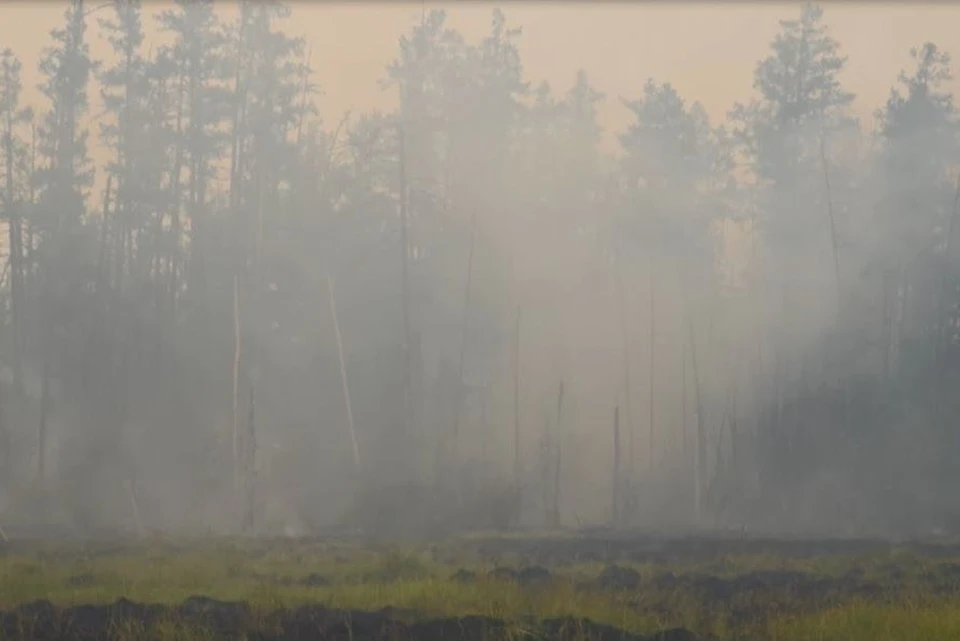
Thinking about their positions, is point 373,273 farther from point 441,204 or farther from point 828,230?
point 828,230

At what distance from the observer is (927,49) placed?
53781mm

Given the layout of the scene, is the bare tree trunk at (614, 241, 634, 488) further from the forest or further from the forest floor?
the forest floor

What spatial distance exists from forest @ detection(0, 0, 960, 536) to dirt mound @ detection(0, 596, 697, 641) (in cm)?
2773

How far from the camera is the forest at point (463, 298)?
157ft

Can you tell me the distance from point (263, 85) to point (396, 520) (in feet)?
70.0

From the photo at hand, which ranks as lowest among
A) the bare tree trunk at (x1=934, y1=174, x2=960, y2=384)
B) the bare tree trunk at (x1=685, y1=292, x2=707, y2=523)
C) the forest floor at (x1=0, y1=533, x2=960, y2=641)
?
the forest floor at (x1=0, y1=533, x2=960, y2=641)

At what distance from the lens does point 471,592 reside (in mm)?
18469

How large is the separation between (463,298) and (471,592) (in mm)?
37329

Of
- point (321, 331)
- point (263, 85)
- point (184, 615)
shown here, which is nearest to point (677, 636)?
point (184, 615)

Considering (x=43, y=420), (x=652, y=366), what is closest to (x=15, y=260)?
(x=43, y=420)

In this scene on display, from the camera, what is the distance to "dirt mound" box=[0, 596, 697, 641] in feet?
47.4

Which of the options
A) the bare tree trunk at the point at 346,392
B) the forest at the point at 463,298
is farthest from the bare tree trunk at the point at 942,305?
the bare tree trunk at the point at 346,392

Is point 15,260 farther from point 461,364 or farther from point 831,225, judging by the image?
point 831,225

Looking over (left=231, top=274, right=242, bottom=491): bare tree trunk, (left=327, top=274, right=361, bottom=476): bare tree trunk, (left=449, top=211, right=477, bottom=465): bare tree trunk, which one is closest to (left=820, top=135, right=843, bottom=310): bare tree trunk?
(left=449, top=211, right=477, bottom=465): bare tree trunk
